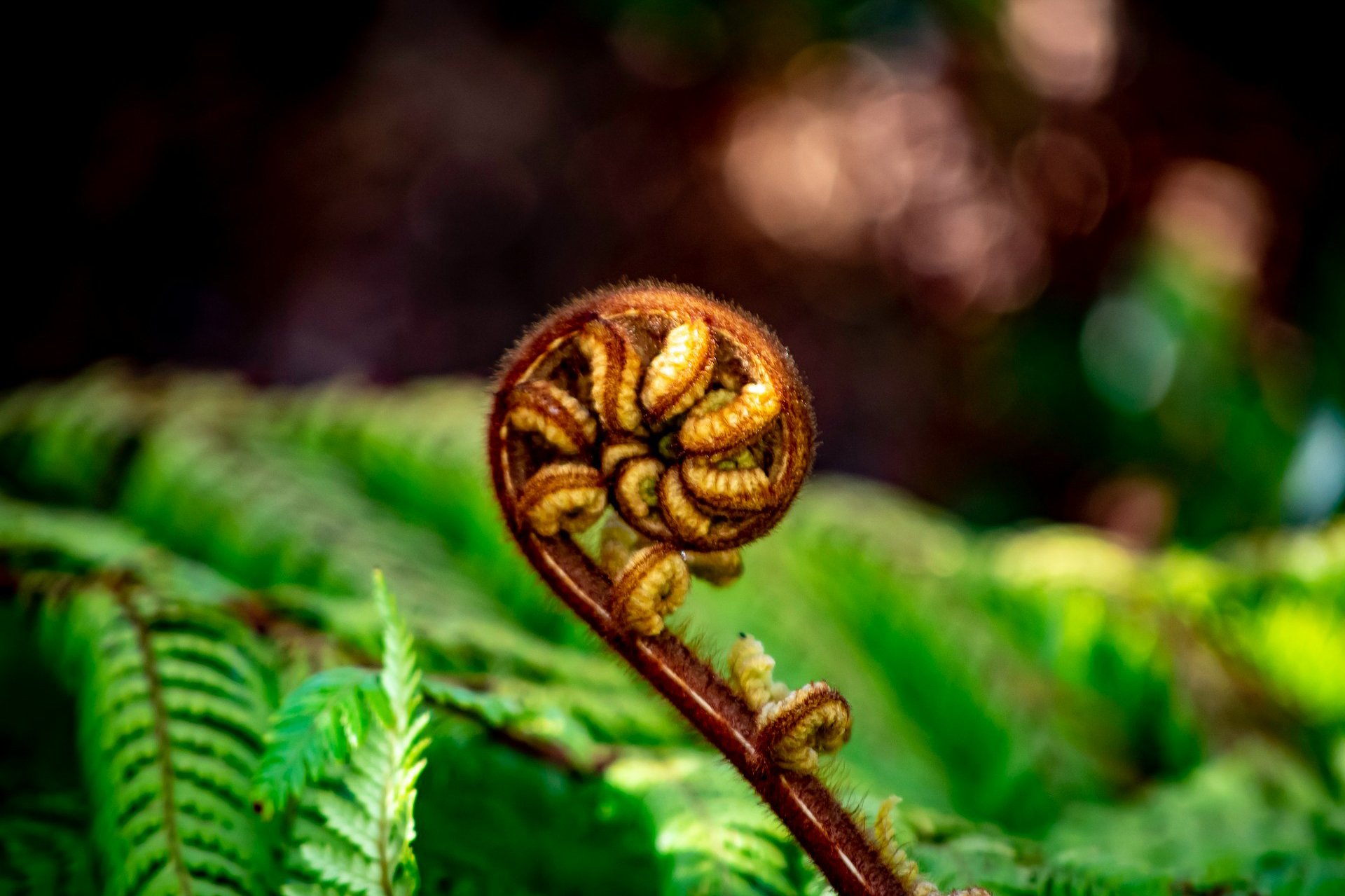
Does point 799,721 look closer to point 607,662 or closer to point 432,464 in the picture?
point 607,662

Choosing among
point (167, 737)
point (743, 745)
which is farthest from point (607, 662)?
point (743, 745)

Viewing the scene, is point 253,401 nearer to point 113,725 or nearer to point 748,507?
point 113,725

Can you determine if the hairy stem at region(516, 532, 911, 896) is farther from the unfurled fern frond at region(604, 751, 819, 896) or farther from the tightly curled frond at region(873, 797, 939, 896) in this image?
the unfurled fern frond at region(604, 751, 819, 896)

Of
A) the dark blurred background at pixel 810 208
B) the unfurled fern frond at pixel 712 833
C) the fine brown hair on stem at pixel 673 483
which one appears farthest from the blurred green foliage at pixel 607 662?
the dark blurred background at pixel 810 208

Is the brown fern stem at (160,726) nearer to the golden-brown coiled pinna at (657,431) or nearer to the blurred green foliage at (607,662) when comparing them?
the blurred green foliage at (607,662)

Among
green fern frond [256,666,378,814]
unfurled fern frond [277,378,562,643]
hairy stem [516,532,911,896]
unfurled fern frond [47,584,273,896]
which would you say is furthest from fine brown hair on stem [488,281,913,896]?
unfurled fern frond [277,378,562,643]
